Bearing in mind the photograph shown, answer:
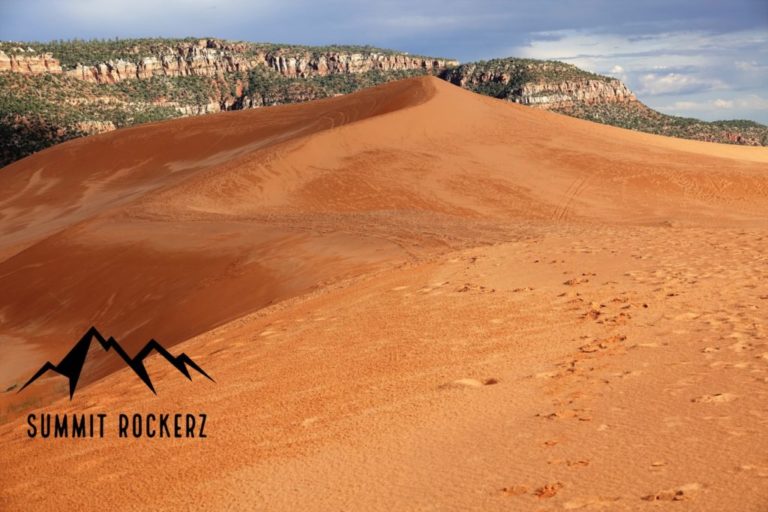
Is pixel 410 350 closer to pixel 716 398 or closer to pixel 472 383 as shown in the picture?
pixel 472 383

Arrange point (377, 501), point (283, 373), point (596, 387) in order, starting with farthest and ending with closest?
Answer: point (283, 373)
point (596, 387)
point (377, 501)

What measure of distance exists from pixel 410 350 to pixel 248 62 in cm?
15212

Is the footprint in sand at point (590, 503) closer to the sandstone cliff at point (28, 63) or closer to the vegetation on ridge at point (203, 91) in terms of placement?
the vegetation on ridge at point (203, 91)

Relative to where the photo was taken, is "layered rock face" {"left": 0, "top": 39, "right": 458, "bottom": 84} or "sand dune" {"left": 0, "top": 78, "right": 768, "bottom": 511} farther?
"layered rock face" {"left": 0, "top": 39, "right": 458, "bottom": 84}

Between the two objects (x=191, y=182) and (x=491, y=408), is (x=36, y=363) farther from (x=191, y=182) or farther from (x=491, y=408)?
(x=191, y=182)

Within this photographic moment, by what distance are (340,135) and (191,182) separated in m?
7.47

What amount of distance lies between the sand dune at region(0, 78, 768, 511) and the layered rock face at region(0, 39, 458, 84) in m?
124

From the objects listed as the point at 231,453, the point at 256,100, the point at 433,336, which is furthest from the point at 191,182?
the point at 256,100

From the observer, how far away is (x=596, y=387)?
7.50m

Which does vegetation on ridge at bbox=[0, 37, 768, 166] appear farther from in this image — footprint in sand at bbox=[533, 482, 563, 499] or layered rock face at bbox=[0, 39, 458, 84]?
footprint in sand at bbox=[533, 482, 563, 499]

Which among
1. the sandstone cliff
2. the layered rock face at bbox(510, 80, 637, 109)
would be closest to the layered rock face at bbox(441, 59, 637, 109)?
the layered rock face at bbox(510, 80, 637, 109)

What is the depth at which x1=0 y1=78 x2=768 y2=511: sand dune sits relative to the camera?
19.8ft

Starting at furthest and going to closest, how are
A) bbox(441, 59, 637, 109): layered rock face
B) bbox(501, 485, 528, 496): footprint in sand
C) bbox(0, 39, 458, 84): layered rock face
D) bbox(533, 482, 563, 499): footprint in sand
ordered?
bbox(0, 39, 458, 84): layered rock face
bbox(441, 59, 637, 109): layered rock face
bbox(501, 485, 528, 496): footprint in sand
bbox(533, 482, 563, 499): footprint in sand

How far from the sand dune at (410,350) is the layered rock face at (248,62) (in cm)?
12358
